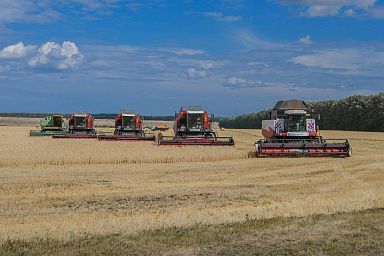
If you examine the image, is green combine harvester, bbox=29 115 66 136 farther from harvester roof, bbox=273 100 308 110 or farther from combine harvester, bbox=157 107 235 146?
harvester roof, bbox=273 100 308 110

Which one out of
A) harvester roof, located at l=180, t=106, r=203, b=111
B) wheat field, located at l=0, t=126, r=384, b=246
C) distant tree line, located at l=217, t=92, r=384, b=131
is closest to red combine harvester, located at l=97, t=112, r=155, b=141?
harvester roof, located at l=180, t=106, r=203, b=111

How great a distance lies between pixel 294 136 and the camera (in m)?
28.3

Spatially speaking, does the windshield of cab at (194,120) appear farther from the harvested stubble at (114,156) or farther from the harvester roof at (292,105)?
the harvested stubble at (114,156)

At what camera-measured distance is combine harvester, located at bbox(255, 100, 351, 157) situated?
24969 millimetres

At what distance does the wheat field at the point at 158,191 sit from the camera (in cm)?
970

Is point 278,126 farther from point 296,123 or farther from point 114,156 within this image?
point 114,156

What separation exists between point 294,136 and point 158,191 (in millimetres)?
15751

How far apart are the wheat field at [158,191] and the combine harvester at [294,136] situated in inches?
55.2

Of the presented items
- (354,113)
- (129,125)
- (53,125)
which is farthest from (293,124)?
(354,113)

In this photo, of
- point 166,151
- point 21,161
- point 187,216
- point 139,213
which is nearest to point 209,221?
point 187,216

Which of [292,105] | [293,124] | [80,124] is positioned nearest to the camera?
[293,124]

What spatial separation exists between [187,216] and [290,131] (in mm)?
19183


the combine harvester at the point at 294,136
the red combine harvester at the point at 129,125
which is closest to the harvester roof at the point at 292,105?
the combine harvester at the point at 294,136

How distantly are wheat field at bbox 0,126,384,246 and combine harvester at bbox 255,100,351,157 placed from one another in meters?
1.40
